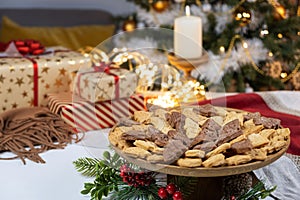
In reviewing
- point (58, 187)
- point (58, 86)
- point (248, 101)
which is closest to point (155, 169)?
point (58, 187)

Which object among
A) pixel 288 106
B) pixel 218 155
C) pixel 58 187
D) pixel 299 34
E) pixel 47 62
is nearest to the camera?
pixel 218 155

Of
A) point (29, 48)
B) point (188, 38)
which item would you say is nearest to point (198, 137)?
point (188, 38)

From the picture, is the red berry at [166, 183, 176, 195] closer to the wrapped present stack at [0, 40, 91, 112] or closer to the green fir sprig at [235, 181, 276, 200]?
the green fir sprig at [235, 181, 276, 200]

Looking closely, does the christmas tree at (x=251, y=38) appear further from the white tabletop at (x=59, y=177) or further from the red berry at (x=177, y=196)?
the red berry at (x=177, y=196)

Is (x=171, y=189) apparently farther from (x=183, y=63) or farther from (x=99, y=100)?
(x=183, y=63)

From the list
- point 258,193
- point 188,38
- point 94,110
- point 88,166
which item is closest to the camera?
point 258,193

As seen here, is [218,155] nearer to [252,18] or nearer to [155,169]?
[155,169]
